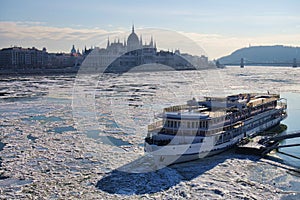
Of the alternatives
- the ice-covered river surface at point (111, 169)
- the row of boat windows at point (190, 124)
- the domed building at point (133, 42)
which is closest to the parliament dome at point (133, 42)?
the domed building at point (133, 42)

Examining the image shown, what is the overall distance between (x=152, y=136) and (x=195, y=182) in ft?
16.3

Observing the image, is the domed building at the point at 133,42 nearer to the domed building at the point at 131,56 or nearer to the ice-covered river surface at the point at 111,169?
the domed building at the point at 131,56

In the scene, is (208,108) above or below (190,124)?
above

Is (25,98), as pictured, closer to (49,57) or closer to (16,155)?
(16,155)

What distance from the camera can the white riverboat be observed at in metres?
18.8

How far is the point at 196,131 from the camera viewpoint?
1997 cm

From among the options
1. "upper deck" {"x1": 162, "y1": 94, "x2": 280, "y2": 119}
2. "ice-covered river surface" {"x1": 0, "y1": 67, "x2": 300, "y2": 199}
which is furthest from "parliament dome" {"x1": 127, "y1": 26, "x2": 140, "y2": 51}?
"ice-covered river surface" {"x1": 0, "y1": 67, "x2": 300, "y2": 199}

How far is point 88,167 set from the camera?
17.6 m

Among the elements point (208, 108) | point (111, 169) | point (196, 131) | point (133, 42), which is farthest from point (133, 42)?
point (111, 169)

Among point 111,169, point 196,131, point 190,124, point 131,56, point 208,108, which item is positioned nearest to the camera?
point 111,169

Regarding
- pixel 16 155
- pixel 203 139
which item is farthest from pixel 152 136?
pixel 16 155

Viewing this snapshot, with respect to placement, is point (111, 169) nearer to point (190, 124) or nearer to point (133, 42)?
point (190, 124)

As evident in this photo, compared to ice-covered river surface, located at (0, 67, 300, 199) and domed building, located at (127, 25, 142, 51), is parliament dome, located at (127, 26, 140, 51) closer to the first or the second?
domed building, located at (127, 25, 142, 51)

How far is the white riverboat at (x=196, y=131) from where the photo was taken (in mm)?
18781
